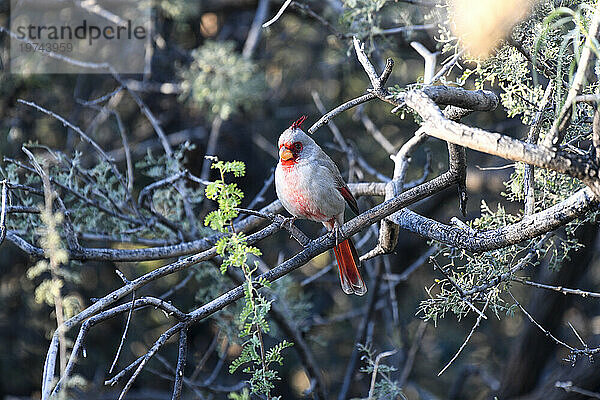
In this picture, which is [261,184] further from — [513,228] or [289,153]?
[513,228]

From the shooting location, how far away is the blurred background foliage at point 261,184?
417 cm

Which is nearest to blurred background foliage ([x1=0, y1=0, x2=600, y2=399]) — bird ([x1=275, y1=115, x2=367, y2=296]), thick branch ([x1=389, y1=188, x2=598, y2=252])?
bird ([x1=275, y1=115, x2=367, y2=296])

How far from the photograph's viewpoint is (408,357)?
192 inches

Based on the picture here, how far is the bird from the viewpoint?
2.95 metres

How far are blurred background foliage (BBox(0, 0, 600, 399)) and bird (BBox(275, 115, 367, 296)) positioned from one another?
0.76 meters

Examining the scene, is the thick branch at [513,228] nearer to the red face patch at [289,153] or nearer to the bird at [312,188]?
the bird at [312,188]

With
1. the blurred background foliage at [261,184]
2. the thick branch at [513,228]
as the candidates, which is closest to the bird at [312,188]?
the thick branch at [513,228]

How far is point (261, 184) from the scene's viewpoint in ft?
20.0

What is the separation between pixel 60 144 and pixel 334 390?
10.9 ft

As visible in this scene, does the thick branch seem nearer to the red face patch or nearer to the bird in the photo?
the bird

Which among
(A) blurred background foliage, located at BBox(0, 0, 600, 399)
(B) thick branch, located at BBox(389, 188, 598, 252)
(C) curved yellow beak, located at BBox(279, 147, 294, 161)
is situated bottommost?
(A) blurred background foliage, located at BBox(0, 0, 600, 399)

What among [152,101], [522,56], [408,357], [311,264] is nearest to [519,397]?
[408,357]

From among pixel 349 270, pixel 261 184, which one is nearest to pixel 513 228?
pixel 349 270

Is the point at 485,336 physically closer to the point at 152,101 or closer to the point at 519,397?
the point at 519,397
